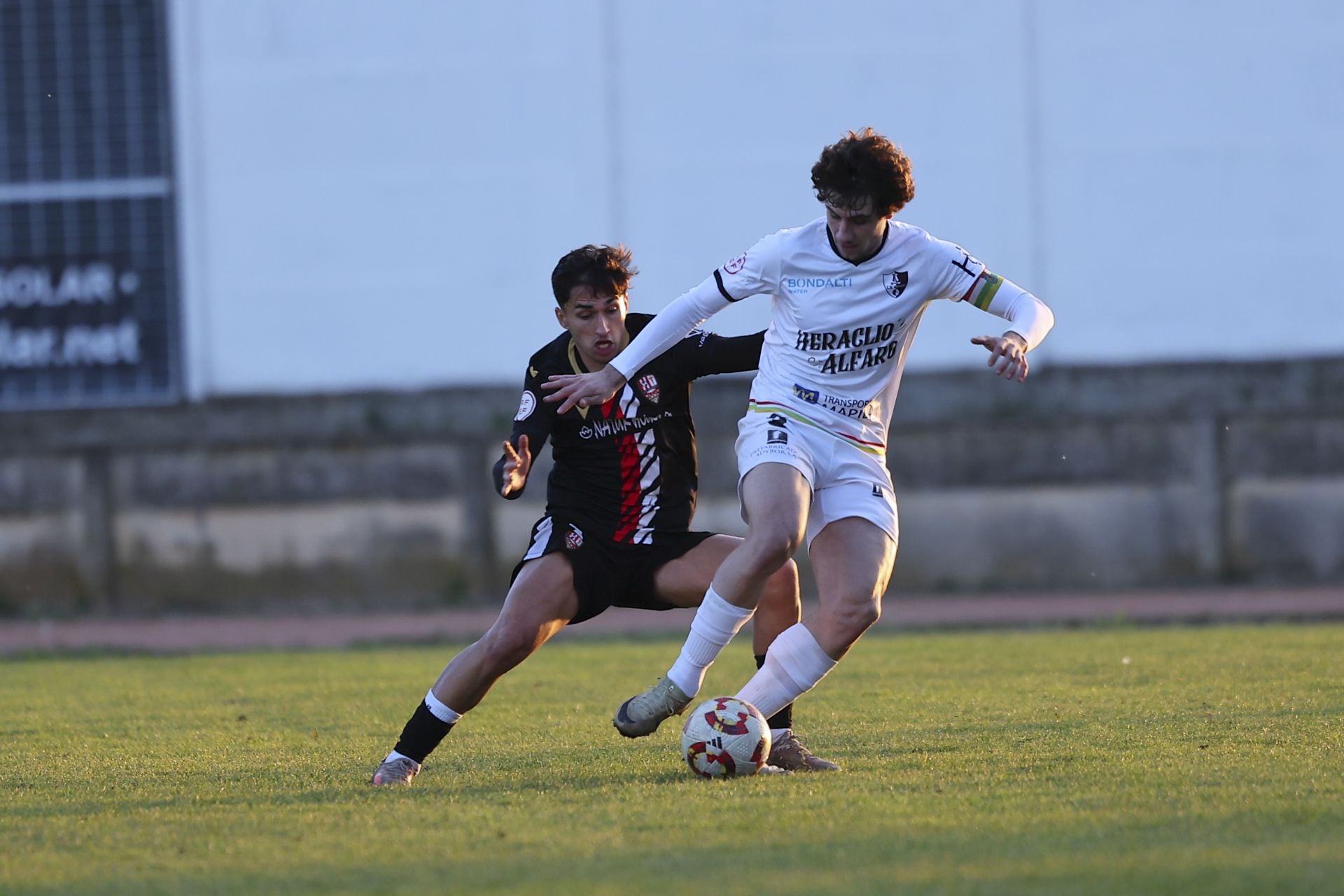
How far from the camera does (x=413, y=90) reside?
17312 mm

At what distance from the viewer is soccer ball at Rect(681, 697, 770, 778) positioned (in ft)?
16.5

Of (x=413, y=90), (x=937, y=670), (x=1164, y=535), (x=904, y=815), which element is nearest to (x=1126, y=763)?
(x=904, y=815)

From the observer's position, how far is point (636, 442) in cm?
573

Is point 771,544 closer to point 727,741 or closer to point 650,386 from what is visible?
point 727,741

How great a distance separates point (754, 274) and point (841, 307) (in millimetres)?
309

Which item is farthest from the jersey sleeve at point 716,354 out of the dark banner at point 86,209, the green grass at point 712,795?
the dark banner at point 86,209

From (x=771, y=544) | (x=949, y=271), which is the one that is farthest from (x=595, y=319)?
(x=949, y=271)

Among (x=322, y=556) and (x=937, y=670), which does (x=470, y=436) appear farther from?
(x=937, y=670)

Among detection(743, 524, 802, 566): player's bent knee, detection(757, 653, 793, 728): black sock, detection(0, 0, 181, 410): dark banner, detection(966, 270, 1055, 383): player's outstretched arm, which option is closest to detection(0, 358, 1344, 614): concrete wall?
detection(0, 0, 181, 410): dark banner

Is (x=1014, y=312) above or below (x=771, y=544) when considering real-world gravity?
above

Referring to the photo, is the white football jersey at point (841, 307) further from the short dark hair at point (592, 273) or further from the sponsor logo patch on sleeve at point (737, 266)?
the short dark hair at point (592, 273)

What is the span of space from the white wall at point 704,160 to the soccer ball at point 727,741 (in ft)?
38.3

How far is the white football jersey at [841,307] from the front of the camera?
5.31 m

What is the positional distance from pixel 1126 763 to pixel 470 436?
1032 centimetres
